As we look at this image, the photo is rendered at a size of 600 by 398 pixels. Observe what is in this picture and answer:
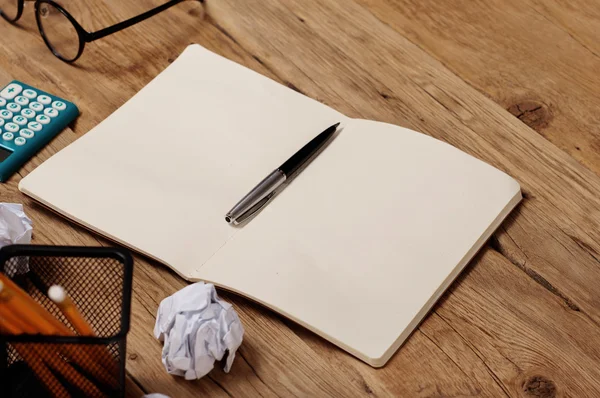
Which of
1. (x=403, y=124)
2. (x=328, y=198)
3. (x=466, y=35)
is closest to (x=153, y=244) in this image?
(x=328, y=198)

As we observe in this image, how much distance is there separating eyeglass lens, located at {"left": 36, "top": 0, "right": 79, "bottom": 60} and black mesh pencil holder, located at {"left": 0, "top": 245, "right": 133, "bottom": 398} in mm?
391

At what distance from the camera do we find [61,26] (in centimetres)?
112

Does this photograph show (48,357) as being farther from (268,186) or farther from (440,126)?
(440,126)

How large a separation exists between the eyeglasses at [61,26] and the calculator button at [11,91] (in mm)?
98

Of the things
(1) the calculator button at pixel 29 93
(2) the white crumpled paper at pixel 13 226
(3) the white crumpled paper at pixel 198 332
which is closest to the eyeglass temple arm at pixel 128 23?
(1) the calculator button at pixel 29 93

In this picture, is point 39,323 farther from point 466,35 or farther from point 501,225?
point 466,35

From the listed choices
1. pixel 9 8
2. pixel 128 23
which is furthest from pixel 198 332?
pixel 9 8

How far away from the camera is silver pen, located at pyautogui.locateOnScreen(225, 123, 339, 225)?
86 centimetres

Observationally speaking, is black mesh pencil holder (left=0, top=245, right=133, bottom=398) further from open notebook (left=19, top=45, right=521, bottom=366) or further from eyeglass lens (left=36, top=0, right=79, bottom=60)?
eyeglass lens (left=36, top=0, right=79, bottom=60)

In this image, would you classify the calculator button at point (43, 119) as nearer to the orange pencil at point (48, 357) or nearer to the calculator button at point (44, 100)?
the calculator button at point (44, 100)

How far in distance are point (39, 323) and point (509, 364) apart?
44 centimetres

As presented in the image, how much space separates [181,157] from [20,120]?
0.69 feet

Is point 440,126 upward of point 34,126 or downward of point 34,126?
downward

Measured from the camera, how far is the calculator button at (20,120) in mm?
963
